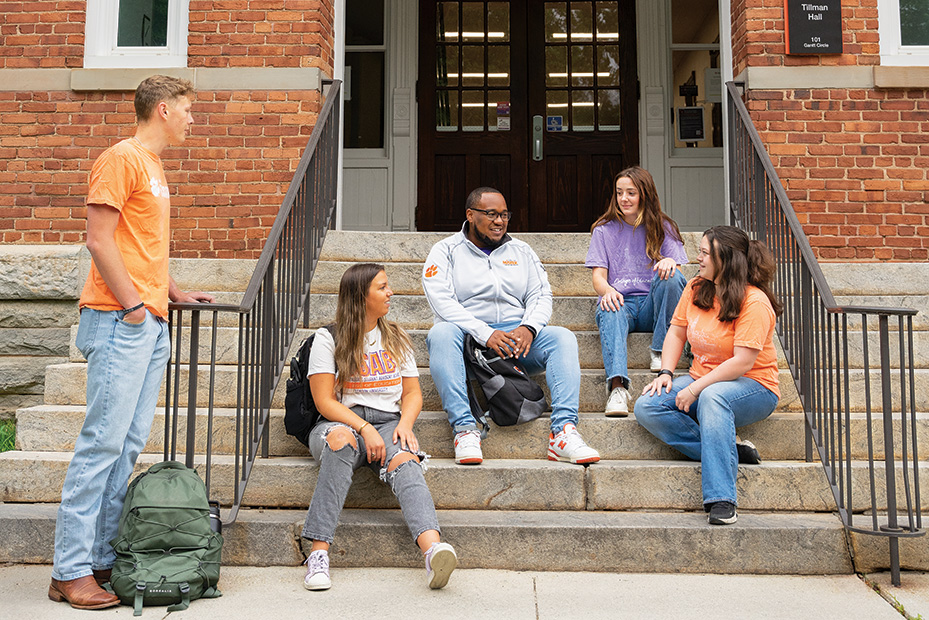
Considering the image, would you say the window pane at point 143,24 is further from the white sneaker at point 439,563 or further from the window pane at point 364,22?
the white sneaker at point 439,563

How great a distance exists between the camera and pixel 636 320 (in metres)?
4.48

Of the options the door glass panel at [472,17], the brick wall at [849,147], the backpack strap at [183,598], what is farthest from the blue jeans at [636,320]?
the door glass panel at [472,17]

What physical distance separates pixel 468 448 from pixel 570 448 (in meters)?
0.46

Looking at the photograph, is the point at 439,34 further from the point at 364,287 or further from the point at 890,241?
the point at 364,287

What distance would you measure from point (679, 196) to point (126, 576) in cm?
632

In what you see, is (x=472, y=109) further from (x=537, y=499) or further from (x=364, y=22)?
(x=537, y=499)

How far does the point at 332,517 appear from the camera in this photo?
313 centimetres

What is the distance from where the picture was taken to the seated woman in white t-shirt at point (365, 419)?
10.2ft

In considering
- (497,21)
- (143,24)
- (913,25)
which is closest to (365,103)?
(497,21)

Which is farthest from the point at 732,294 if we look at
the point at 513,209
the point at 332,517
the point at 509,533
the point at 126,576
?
the point at 513,209

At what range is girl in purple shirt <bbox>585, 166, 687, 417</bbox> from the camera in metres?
4.25

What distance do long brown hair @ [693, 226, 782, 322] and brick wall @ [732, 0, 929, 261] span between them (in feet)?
7.02

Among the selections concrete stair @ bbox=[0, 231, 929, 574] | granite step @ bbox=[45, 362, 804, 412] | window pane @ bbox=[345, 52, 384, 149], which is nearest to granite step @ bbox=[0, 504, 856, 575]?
concrete stair @ bbox=[0, 231, 929, 574]

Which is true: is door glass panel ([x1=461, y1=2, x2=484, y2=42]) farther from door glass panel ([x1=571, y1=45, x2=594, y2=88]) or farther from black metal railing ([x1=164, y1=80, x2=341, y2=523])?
black metal railing ([x1=164, y1=80, x2=341, y2=523])
